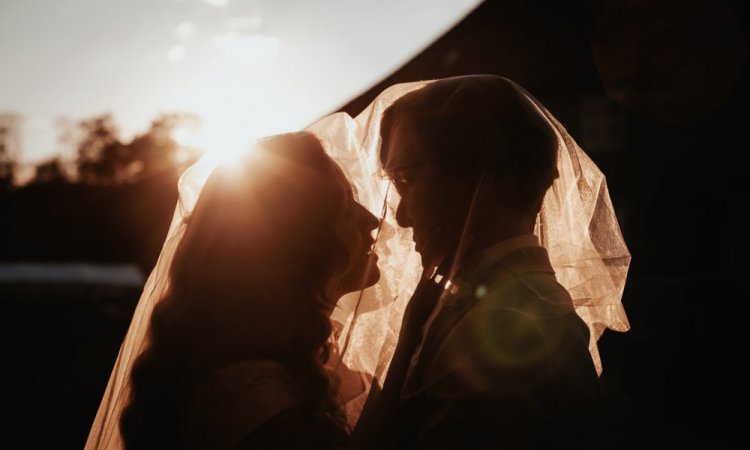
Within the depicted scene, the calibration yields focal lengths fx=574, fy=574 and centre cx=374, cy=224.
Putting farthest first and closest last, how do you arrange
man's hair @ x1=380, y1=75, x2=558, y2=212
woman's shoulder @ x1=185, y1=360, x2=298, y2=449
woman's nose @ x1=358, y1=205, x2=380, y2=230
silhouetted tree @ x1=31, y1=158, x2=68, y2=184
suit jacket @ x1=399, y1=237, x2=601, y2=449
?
silhouetted tree @ x1=31, y1=158, x2=68, y2=184 < woman's nose @ x1=358, y1=205, x2=380, y2=230 < man's hair @ x1=380, y1=75, x2=558, y2=212 < woman's shoulder @ x1=185, y1=360, x2=298, y2=449 < suit jacket @ x1=399, y1=237, x2=601, y2=449

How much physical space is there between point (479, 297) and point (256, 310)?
2.54 feet

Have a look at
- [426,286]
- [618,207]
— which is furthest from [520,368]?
[618,207]

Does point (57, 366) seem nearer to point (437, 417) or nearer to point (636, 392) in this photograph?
point (636, 392)

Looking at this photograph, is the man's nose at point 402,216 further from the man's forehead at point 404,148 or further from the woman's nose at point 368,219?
the woman's nose at point 368,219

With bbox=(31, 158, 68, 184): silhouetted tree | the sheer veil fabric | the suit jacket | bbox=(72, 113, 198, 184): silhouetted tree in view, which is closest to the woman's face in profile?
the sheer veil fabric

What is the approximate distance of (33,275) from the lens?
23.2 metres

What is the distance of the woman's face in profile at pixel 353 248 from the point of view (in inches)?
84.9

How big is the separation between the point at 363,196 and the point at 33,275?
24925 mm

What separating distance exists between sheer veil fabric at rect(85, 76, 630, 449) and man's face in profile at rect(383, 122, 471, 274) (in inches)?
14.7

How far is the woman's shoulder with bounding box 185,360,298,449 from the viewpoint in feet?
5.42

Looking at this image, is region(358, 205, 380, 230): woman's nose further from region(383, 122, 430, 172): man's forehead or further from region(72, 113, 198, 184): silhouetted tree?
region(72, 113, 198, 184): silhouetted tree

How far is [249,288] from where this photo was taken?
6.43ft

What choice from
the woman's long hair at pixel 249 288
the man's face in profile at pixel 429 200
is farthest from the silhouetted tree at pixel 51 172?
the man's face in profile at pixel 429 200

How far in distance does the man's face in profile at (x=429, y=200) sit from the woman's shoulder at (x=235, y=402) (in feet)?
2.03
